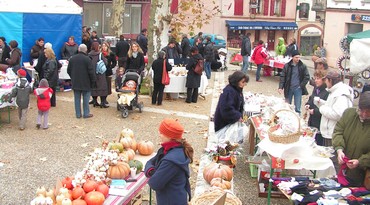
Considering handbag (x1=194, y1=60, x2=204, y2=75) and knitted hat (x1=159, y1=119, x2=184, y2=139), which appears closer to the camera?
knitted hat (x1=159, y1=119, x2=184, y2=139)

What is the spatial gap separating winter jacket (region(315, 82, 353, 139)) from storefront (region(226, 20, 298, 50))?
33.5m

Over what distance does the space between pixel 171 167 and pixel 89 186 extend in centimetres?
115

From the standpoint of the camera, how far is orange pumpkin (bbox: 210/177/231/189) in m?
7.08

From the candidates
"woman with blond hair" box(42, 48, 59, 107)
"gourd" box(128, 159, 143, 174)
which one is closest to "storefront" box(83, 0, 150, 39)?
"woman with blond hair" box(42, 48, 59, 107)

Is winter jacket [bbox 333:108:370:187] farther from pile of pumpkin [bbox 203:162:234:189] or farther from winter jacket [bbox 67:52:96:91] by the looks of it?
winter jacket [bbox 67:52:96:91]

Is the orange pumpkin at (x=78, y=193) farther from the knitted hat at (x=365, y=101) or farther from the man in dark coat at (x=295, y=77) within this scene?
the man in dark coat at (x=295, y=77)

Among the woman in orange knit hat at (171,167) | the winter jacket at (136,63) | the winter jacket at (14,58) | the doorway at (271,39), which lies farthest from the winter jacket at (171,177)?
the doorway at (271,39)

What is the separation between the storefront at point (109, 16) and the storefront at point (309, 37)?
16.2 m

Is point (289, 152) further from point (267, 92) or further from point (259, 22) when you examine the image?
point (259, 22)

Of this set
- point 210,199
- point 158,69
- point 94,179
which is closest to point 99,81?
point 158,69

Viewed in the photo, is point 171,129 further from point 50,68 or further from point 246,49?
point 246,49

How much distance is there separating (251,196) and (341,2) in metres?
26.1

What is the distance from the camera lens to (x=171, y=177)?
4906 mm

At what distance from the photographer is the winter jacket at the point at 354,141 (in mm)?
5926
